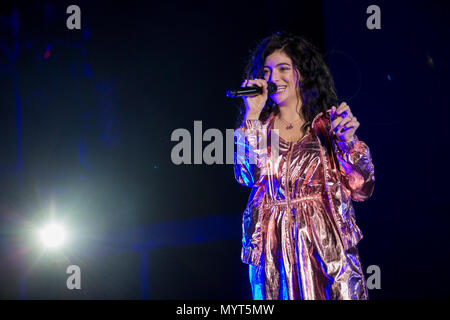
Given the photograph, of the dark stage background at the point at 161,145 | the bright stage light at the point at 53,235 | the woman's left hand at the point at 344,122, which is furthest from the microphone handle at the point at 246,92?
the bright stage light at the point at 53,235

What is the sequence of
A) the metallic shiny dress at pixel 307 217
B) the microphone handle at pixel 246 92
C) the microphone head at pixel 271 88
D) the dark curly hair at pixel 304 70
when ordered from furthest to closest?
1. the dark curly hair at pixel 304 70
2. the microphone head at pixel 271 88
3. the microphone handle at pixel 246 92
4. the metallic shiny dress at pixel 307 217

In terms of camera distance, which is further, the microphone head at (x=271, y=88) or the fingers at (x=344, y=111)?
the microphone head at (x=271, y=88)

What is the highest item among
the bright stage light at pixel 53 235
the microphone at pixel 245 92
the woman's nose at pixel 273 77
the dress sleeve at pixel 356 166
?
the woman's nose at pixel 273 77

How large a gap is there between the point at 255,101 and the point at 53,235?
1101 mm

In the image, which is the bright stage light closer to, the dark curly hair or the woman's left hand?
the dark curly hair

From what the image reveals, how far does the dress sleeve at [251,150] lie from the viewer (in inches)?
63.2

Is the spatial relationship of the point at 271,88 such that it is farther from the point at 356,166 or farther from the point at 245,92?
the point at 356,166

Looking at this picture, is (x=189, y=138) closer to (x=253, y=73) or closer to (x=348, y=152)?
(x=253, y=73)

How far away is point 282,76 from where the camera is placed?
1711 mm

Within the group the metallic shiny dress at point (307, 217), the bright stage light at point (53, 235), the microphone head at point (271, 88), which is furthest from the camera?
the bright stage light at point (53, 235)

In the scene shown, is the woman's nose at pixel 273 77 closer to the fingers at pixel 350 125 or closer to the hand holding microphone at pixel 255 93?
the hand holding microphone at pixel 255 93

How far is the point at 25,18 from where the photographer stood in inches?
80.0

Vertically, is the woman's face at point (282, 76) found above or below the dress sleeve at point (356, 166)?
above

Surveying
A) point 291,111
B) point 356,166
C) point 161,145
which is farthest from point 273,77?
point 161,145
